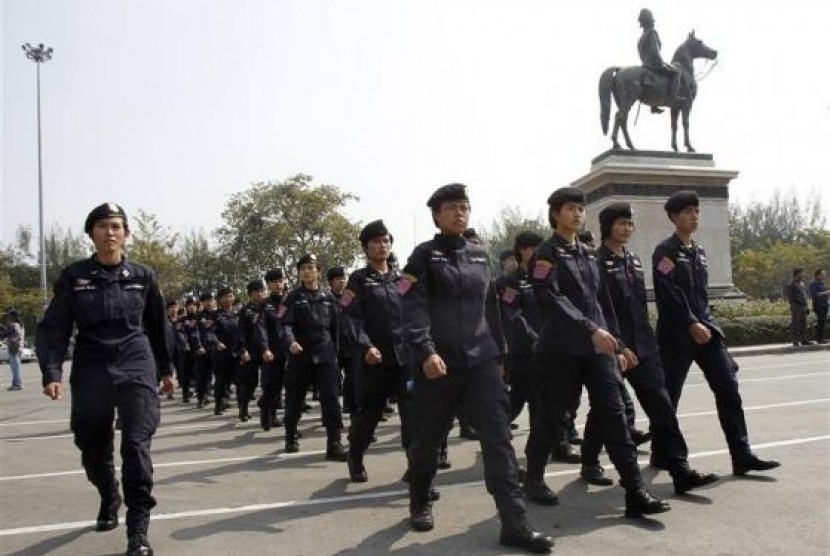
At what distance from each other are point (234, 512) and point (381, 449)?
9.30 ft

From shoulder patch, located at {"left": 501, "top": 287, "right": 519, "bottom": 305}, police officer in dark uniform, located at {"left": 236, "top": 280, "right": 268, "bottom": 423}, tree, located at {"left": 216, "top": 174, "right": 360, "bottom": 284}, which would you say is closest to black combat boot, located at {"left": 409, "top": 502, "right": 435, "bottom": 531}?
shoulder patch, located at {"left": 501, "top": 287, "right": 519, "bottom": 305}

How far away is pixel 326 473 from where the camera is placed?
6.37 meters

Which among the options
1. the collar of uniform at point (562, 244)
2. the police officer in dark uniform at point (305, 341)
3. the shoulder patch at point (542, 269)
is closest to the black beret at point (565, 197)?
the collar of uniform at point (562, 244)

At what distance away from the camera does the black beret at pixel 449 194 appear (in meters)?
4.62

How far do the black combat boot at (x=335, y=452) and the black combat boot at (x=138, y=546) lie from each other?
307 centimetres

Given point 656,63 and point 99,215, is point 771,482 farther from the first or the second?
point 656,63

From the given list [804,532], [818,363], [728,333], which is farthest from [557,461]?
[728,333]

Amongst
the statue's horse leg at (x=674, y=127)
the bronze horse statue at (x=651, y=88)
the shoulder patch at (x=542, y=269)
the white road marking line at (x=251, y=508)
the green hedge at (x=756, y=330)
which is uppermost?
the bronze horse statue at (x=651, y=88)

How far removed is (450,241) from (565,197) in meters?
0.91

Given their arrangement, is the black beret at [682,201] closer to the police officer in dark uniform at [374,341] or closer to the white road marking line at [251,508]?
the white road marking line at [251,508]

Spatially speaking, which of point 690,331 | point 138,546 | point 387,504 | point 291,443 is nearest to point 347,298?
point 291,443

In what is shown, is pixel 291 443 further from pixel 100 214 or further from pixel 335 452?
pixel 100 214

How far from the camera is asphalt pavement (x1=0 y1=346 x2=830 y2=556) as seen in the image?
4066 mm

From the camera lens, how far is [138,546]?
13.1ft
